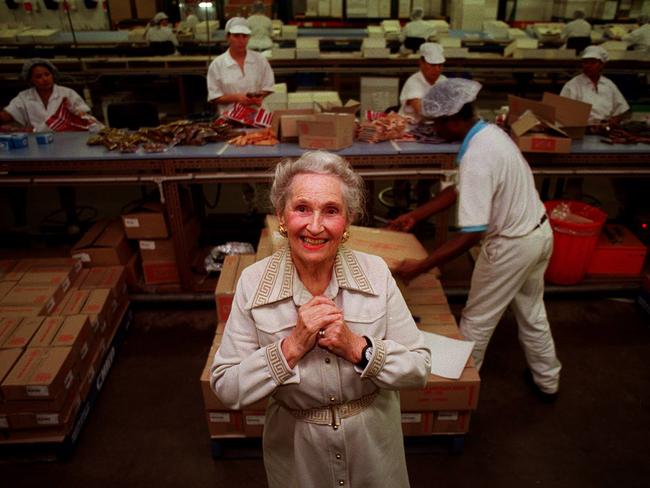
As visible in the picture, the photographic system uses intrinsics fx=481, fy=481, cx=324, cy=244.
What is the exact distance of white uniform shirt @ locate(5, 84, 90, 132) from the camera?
416cm

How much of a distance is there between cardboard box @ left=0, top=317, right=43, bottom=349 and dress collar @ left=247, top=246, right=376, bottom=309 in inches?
73.7

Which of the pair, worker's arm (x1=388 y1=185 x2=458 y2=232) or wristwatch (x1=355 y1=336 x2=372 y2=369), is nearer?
wristwatch (x1=355 y1=336 x2=372 y2=369)

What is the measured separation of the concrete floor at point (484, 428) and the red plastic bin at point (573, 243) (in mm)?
406

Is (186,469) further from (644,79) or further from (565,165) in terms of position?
(644,79)

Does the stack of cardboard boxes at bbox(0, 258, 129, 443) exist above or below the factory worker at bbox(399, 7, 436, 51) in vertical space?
below

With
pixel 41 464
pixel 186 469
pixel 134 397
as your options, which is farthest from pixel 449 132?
pixel 41 464

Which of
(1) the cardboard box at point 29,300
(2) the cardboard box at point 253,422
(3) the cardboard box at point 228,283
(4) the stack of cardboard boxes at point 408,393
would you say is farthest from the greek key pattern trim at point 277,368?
(1) the cardboard box at point 29,300

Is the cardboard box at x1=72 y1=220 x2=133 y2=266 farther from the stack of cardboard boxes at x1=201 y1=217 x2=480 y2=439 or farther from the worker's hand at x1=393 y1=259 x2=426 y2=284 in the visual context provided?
the worker's hand at x1=393 y1=259 x2=426 y2=284

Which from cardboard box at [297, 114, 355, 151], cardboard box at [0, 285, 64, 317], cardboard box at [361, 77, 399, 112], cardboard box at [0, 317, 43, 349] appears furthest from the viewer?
cardboard box at [361, 77, 399, 112]

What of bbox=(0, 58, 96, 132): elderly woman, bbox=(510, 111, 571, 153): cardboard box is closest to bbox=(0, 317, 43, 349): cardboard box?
bbox=(0, 58, 96, 132): elderly woman

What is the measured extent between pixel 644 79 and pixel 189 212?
755cm

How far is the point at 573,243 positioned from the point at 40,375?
3.33 m

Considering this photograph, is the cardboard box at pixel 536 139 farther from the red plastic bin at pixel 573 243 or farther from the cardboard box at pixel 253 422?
the cardboard box at pixel 253 422

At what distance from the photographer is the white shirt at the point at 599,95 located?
450cm
